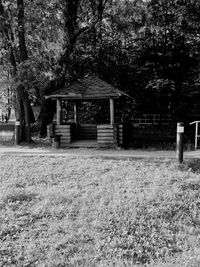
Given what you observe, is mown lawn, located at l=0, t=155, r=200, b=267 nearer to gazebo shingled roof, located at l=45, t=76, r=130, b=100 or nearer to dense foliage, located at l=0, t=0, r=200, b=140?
gazebo shingled roof, located at l=45, t=76, r=130, b=100

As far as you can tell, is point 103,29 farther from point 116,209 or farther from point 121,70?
point 116,209

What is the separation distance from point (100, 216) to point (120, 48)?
45.6 ft

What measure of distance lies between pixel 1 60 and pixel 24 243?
12.2 m

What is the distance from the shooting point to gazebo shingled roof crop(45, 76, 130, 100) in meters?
11.7

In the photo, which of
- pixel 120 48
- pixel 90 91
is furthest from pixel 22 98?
pixel 120 48

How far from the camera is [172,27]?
16.1 m

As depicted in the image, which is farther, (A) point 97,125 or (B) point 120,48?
(B) point 120,48

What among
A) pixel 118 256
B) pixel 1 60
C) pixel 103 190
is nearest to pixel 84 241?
pixel 118 256

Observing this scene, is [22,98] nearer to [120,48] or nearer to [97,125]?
[97,125]

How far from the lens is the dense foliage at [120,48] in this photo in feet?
45.1

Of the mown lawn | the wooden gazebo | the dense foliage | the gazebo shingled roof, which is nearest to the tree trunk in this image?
the dense foliage

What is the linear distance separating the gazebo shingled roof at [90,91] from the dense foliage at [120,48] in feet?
5.63

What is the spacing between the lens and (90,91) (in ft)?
39.1

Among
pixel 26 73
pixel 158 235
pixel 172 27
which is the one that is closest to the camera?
pixel 158 235
